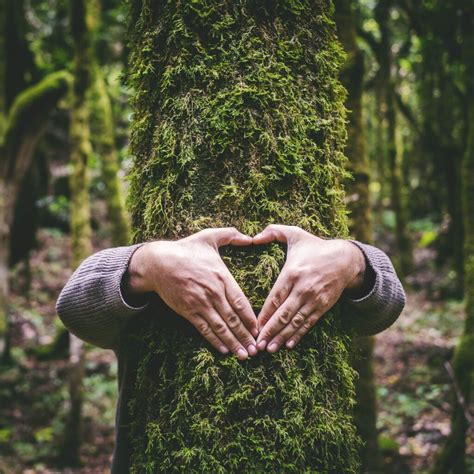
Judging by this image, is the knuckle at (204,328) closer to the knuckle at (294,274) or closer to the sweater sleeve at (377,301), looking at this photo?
the knuckle at (294,274)

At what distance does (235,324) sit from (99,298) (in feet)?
1.62

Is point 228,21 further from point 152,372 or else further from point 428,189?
point 428,189

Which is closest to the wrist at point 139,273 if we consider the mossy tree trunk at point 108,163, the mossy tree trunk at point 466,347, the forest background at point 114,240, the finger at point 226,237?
the finger at point 226,237

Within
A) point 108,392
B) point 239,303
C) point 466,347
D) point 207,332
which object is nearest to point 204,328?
point 207,332

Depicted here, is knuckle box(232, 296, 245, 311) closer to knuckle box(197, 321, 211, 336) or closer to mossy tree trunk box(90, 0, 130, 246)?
knuckle box(197, 321, 211, 336)

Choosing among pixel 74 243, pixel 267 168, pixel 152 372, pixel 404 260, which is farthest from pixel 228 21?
pixel 404 260

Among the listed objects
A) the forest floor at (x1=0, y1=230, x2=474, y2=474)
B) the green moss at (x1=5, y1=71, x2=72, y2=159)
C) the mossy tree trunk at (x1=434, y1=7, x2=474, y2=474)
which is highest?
the green moss at (x1=5, y1=71, x2=72, y2=159)

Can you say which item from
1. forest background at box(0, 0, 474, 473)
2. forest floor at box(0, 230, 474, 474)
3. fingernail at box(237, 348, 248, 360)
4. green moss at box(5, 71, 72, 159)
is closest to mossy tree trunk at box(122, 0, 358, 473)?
fingernail at box(237, 348, 248, 360)

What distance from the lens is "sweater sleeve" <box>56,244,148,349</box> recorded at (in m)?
1.55

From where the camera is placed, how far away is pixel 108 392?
30.5 feet

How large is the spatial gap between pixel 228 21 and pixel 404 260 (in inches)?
573

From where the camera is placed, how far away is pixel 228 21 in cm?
155

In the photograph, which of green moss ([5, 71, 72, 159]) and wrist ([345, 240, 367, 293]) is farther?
green moss ([5, 71, 72, 159])

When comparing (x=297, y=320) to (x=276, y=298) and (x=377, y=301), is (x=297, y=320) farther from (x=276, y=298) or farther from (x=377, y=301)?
(x=377, y=301)
